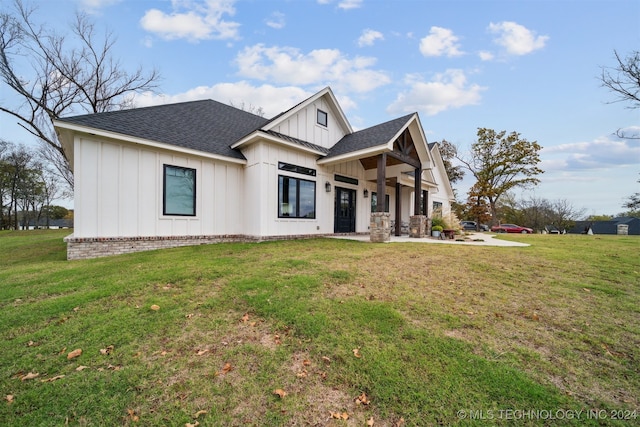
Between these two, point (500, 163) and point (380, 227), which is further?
point (500, 163)

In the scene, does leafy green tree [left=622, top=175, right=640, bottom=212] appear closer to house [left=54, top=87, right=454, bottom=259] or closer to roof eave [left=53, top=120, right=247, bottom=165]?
house [left=54, top=87, right=454, bottom=259]

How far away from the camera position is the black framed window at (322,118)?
38.5 ft

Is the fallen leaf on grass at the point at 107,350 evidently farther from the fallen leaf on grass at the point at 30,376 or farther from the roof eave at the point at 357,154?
the roof eave at the point at 357,154

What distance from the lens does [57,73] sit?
55.2ft

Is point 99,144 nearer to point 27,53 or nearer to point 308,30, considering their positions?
point 308,30

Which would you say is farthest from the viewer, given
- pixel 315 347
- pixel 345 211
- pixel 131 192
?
pixel 345 211

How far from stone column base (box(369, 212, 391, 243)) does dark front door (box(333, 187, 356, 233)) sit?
292 centimetres

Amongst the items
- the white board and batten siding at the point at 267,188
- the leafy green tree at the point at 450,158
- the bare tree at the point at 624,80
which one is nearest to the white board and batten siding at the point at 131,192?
the white board and batten siding at the point at 267,188

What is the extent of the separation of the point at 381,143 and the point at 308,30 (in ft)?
23.2

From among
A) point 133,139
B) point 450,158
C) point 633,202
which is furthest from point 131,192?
point 633,202

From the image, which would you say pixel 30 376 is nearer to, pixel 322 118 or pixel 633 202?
pixel 322 118

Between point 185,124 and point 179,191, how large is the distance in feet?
10.1

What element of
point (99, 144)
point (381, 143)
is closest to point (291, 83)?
point (381, 143)

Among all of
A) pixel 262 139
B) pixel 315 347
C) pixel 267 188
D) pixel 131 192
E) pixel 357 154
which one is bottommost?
pixel 315 347
